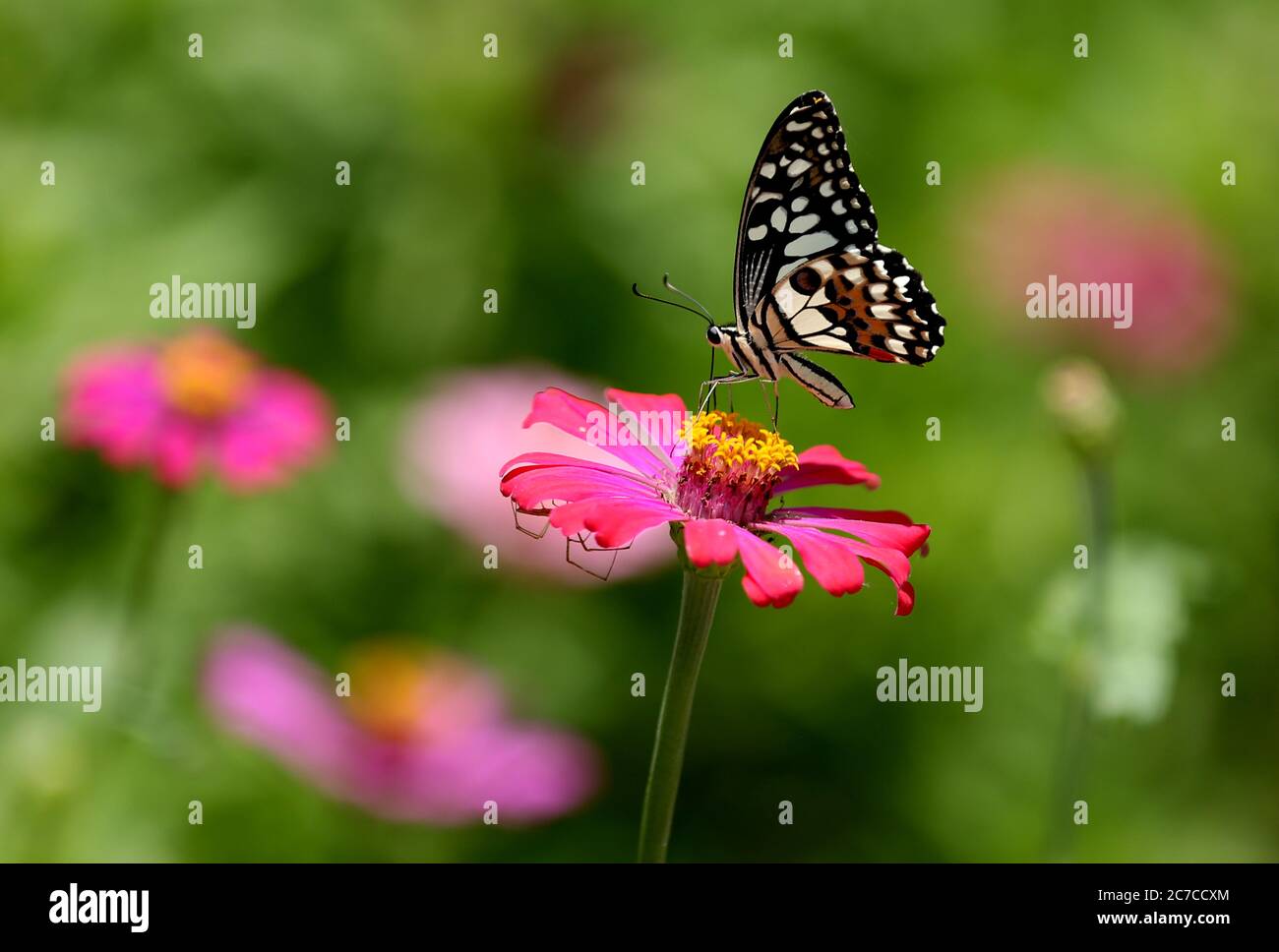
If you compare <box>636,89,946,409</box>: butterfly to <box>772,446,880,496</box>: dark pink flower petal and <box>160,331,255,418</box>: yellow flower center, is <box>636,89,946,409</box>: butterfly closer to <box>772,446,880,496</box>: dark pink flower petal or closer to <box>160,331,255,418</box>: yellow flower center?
<box>772,446,880,496</box>: dark pink flower petal

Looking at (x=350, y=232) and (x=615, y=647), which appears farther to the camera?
(x=350, y=232)

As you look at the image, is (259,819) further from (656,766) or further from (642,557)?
(656,766)

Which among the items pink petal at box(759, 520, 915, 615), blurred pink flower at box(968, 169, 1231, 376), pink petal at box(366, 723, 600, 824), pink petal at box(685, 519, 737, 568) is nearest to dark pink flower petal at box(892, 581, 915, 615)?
pink petal at box(759, 520, 915, 615)

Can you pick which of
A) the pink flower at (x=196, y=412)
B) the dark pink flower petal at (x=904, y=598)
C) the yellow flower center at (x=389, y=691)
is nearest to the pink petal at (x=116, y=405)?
the pink flower at (x=196, y=412)

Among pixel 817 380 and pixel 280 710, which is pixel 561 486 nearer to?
pixel 817 380

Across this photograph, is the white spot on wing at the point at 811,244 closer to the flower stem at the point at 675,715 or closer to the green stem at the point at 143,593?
the flower stem at the point at 675,715

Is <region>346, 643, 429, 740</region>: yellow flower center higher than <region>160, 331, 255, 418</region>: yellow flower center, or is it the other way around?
<region>160, 331, 255, 418</region>: yellow flower center
